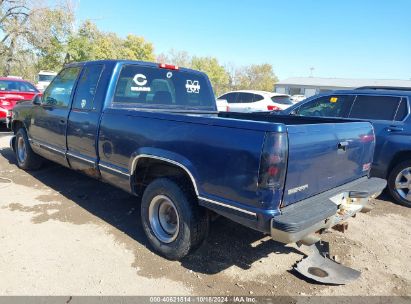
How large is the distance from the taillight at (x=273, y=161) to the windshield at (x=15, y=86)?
413 inches

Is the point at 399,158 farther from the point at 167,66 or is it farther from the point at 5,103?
the point at 5,103

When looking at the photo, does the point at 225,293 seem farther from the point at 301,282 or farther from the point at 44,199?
the point at 44,199

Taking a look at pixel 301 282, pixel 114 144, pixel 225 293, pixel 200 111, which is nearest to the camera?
pixel 225 293

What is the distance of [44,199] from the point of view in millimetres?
5078

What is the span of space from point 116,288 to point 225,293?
3.14ft

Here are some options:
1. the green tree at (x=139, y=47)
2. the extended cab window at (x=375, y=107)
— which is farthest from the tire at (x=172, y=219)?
the green tree at (x=139, y=47)

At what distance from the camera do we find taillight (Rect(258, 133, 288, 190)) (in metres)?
2.53

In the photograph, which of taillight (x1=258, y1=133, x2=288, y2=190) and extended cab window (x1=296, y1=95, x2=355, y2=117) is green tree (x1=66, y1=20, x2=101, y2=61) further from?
taillight (x1=258, y1=133, x2=288, y2=190)

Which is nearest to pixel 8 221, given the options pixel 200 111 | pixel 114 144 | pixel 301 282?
pixel 114 144

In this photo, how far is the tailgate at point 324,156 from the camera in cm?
271

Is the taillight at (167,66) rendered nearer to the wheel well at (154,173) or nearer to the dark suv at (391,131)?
the wheel well at (154,173)

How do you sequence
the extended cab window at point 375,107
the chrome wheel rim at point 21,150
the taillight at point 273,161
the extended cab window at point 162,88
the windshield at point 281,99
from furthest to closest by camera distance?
the windshield at point 281,99
the chrome wheel rim at point 21,150
the extended cab window at point 375,107
the extended cab window at point 162,88
the taillight at point 273,161

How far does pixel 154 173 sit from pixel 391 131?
395 centimetres

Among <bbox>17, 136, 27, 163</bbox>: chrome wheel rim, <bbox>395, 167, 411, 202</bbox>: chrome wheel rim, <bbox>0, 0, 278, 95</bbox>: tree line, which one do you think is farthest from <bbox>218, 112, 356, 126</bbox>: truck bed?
<bbox>0, 0, 278, 95</bbox>: tree line
